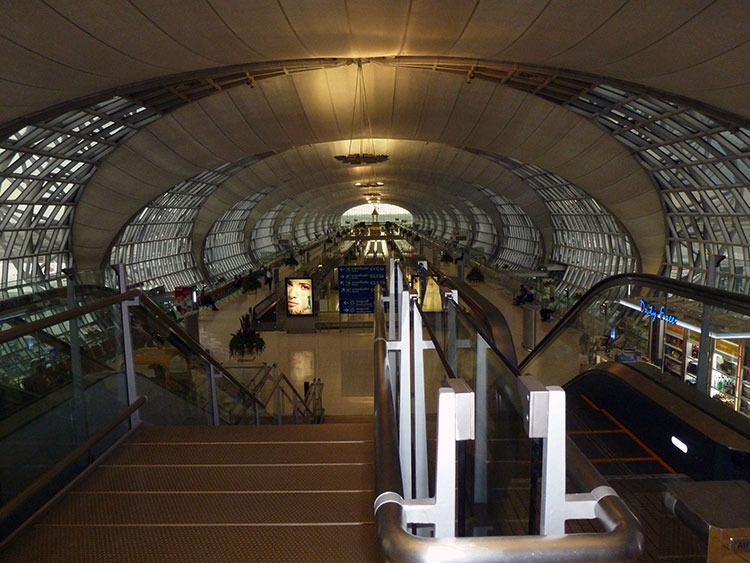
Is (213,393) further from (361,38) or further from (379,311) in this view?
(361,38)

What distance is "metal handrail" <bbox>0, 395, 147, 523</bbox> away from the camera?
280 cm

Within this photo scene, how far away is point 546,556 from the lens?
3.00 feet

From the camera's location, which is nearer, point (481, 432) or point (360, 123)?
point (481, 432)

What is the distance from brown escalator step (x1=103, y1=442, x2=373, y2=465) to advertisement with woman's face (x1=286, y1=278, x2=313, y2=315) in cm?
1951

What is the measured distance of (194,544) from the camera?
2.65 metres

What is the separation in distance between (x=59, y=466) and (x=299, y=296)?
2058 centimetres

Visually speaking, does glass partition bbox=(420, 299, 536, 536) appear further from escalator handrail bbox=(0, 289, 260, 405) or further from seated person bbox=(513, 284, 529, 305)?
seated person bbox=(513, 284, 529, 305)

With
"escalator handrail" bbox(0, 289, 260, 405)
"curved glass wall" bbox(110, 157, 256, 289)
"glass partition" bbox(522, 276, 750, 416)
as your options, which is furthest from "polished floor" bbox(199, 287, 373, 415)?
"curved glass wall" bbox(110, 157, 256, 289)

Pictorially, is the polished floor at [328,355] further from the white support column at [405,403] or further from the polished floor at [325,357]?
the white support column at [405,403]

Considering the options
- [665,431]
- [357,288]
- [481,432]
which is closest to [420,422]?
[481,432]

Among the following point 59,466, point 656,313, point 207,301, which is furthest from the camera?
point 207,301

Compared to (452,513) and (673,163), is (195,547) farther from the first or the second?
(673,163)

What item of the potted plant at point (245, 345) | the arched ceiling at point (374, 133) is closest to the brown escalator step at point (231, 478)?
the potted plant at point (245, 345)

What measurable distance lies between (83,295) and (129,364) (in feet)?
2.61
